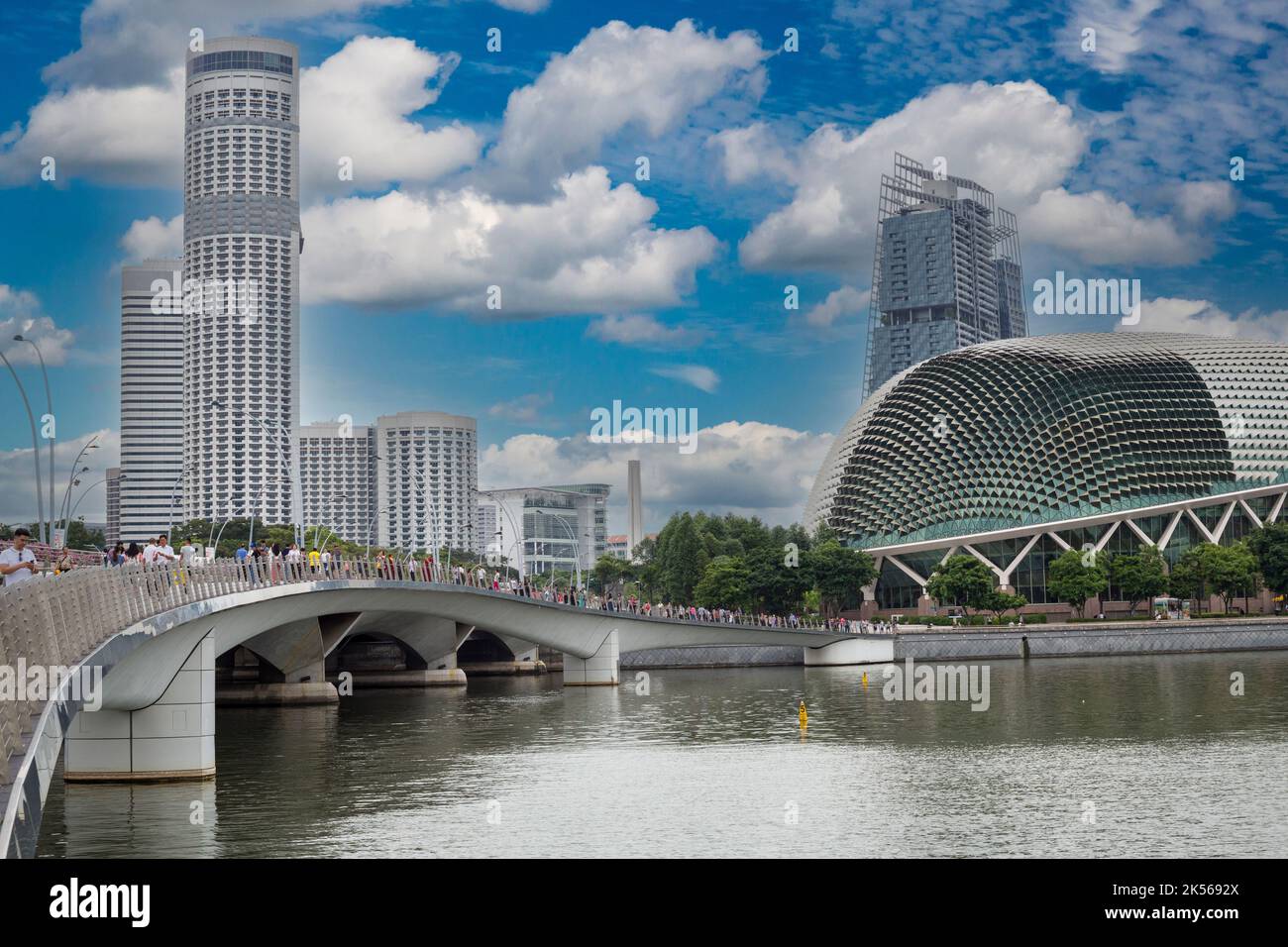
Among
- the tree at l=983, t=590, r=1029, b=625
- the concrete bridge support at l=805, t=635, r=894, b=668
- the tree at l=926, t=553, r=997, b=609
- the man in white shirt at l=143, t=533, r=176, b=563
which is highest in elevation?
the man in white shirt at l=143, t=533, r=176, b=563

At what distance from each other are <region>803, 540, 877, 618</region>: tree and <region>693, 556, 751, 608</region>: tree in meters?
5.83

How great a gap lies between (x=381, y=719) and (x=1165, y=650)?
5355 cm

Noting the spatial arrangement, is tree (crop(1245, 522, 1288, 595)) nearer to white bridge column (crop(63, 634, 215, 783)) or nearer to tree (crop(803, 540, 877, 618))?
tree (crop(803, 540, 877, 618))

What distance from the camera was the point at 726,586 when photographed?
351 ft

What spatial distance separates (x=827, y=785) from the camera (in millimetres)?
32812

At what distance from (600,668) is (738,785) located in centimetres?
4419

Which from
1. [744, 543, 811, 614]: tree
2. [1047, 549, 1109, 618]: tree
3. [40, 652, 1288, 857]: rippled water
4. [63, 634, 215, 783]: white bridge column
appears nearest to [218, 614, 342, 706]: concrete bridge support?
[40, 652, 1288, 857]: rippled water

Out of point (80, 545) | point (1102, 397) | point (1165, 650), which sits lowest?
point (1165, 650)

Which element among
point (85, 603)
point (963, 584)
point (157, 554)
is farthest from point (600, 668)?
point (85, 603)

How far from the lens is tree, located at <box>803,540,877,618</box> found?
368 feet

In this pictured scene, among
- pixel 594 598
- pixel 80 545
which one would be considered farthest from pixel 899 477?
pixel 80 545

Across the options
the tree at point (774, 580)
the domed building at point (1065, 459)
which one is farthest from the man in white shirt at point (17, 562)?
the domed building at point (1065, 459)

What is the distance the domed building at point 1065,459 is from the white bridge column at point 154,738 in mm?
93300
